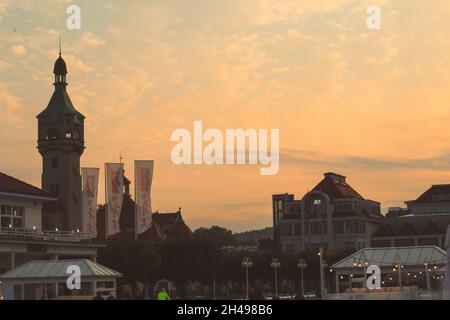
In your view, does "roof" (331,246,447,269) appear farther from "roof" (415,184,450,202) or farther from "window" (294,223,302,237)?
"roof" (415,184,450,202)

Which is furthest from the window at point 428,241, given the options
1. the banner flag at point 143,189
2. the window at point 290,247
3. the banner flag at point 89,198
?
the banner flag at point 143,189

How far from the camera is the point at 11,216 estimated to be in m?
85.6

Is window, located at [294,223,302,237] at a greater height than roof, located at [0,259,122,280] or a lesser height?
greater

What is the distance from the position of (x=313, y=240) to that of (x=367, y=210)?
13.9m

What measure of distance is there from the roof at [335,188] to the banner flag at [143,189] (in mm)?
73444

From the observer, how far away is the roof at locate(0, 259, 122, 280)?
6413 cm

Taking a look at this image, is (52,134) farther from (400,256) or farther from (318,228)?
(400,256)

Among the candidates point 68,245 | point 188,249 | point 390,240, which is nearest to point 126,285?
point 188,249

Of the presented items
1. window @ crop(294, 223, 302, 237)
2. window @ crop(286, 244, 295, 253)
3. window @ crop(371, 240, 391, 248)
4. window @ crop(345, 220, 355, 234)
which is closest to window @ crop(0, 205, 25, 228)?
window @ crop(286, 244, 295, 253)

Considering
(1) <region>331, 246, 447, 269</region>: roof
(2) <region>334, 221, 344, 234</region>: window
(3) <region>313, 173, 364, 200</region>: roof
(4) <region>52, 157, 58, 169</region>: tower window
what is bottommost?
(1) <region>331, 246, 447, 269</region>: roof

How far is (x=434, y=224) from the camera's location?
540 ft

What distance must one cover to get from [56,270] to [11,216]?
21987 millimetres

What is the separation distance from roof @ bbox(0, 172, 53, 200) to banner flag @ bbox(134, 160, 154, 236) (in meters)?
12.5

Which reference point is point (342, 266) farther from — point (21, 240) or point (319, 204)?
point (319, 204)
